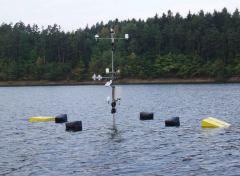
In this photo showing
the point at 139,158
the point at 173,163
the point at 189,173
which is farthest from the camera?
the point at 139,158

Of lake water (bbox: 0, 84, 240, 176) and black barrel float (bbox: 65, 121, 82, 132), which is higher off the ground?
black barrel float (bbox: 65, 121, 82, 132)

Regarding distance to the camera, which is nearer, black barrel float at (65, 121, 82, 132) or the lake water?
the lake water

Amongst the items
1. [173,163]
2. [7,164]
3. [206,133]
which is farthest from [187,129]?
[7,164]

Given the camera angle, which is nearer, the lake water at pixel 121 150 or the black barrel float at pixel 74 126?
the lake water at pixel 121 150

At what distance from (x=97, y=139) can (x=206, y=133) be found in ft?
37.5

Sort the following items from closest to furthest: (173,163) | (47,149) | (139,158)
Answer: (173,163), (139,158), (47,149)

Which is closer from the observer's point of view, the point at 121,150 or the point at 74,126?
the point at 121,150

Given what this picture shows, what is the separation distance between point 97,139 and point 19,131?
13.1 m

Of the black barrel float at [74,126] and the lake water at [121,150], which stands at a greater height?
the black barrel float at [74,126]

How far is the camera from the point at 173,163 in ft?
109

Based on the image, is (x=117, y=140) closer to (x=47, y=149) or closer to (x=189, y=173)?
(x=47, y=149)

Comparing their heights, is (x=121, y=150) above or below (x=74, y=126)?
below

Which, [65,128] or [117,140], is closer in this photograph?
[117,140]

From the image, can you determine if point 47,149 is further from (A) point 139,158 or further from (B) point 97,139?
(A) point 139,158
